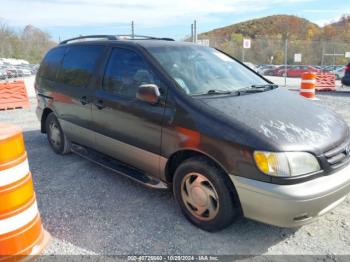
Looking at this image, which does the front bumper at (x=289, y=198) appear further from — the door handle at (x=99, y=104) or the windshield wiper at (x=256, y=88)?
the door handle at (x=99, y=104)

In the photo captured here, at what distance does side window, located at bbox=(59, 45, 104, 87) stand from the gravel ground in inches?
55.0

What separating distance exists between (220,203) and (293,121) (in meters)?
0.98

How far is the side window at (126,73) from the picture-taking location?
353 centimetres

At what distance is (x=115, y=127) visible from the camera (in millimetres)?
3832

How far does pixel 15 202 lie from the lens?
2.46 metres

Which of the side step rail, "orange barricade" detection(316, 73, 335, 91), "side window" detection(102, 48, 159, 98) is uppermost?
"side window" detection(102, 48, 159, 98)

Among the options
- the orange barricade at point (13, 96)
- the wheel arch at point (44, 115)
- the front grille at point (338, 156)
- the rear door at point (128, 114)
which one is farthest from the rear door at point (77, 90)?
the orange barricade at point (13, 96)

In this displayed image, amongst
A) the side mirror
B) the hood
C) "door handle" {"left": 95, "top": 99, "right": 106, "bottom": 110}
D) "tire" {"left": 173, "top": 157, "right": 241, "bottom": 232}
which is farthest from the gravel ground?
the side mirror

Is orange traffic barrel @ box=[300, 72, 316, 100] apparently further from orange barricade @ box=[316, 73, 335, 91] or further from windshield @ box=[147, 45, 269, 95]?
windshield @ box=[147, 45, 269, 95]

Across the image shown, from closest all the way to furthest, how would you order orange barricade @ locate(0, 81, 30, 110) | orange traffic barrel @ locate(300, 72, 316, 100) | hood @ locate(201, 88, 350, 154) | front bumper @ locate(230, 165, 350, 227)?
front bumper @ locate(230, 165, 350, 227) < hood @ locate(201, 88, 350, 154) < orange traffic barrel @ locate(300, 72, 316, 100) < orange barricade @ locate(0, 81, 30, 110)

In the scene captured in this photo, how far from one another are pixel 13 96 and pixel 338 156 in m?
10.5

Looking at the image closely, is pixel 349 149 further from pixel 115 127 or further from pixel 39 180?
pixel 39 180

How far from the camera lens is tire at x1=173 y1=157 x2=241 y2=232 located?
2822 millimetres

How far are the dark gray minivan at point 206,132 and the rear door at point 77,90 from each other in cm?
2
